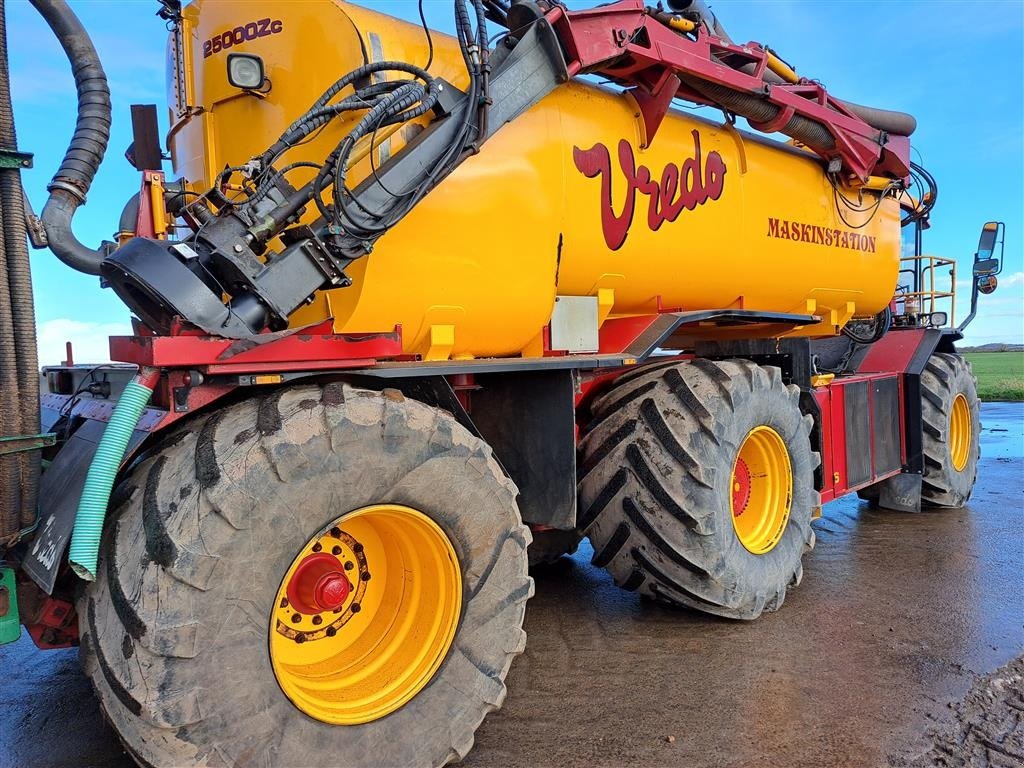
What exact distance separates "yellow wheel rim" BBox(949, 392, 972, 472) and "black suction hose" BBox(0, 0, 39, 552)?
8084mm

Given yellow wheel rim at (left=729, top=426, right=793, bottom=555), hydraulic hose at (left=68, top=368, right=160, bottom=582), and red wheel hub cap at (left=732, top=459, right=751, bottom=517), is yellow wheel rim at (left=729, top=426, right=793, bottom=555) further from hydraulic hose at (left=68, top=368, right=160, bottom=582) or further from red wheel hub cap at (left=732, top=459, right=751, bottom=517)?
hydraulic hose at (left=68, top=368, right=160, bottom=582)

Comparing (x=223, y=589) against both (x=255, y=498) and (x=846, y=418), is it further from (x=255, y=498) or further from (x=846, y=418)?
(x=846, y=418)

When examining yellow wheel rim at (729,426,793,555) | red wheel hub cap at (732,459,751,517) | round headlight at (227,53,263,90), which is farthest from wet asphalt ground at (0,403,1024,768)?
round headlight at (227,53,263,90)

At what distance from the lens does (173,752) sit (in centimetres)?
225

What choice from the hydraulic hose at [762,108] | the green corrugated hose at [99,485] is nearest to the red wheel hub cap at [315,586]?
the green corrugated hose at [99,485]

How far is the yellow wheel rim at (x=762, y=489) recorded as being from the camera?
480 cm

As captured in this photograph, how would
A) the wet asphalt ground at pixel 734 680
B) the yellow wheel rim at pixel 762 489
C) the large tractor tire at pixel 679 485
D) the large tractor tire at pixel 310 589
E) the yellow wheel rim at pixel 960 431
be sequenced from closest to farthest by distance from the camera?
1. the large tractor tire at pixel 310 589
2. the wet asphalt ground at pixel 734 680
3. the large tractor tire at pixel 679 485
4. the yellow wheel rim at pixel 762 489
5. the yellow wheel rim at pixel 960 431

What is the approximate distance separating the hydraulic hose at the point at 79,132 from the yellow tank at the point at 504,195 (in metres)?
0.53

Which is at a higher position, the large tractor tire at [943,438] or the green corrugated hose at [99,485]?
the green corrugated hose at [99,485]

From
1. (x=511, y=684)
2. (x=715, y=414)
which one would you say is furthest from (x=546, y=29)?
(x=511, y=684)

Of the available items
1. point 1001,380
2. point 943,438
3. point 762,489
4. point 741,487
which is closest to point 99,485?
point 741,487

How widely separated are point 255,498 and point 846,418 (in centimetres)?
504

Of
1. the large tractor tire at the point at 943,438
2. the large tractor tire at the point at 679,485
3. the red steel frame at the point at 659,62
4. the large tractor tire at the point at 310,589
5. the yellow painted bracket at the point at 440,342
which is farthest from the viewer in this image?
the large tractor tire at the point at 943,438

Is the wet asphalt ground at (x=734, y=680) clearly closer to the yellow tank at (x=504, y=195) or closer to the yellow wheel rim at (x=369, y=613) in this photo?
the yellow wheel rim at (x=369, y=613)
